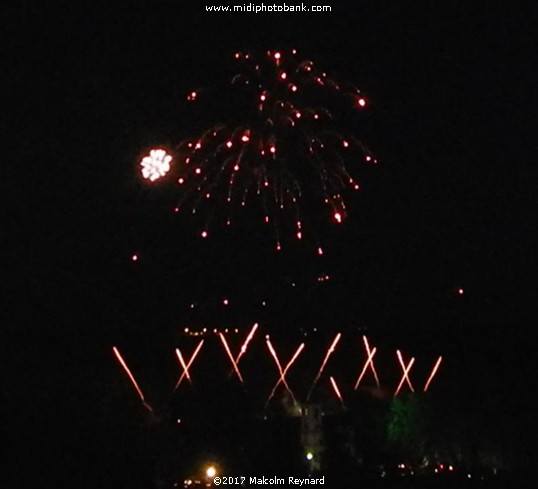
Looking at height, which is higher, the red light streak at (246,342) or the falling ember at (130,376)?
the red light streak at (246,342)

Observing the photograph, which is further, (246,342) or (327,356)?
(327,356)

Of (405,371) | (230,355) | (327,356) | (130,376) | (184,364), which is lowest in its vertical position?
(130,376)

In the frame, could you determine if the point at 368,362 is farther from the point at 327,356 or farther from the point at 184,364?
the point at 184,364

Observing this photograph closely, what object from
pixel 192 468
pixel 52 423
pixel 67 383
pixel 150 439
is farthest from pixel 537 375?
pixel 52 423

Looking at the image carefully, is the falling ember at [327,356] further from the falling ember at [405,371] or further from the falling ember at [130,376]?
the falling ember at [130,376]

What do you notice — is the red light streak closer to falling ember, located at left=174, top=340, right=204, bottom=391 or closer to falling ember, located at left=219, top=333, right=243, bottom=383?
falling ember, located at left=219, top=333, right=243, bottom=383

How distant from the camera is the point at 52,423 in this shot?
638 cm

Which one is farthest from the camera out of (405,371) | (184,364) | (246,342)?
(405,371)

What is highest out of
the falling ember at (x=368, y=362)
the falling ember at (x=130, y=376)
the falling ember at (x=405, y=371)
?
the falling ember at (x=368, y=362)

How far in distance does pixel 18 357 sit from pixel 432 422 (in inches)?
263

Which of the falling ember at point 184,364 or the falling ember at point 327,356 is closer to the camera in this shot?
the falling ember at point 184,364

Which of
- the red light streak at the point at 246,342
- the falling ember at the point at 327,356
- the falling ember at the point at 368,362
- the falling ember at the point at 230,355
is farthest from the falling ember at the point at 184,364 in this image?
the falling ember at the point at 368,362

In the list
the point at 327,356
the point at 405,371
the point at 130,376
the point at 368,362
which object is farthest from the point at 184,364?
the point at 405,371

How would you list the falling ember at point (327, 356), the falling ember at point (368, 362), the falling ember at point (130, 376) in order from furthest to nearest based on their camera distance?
the falling ember at point (327, 356), the falling ember at point (368, 362), the falling ember at point (130, 376)
